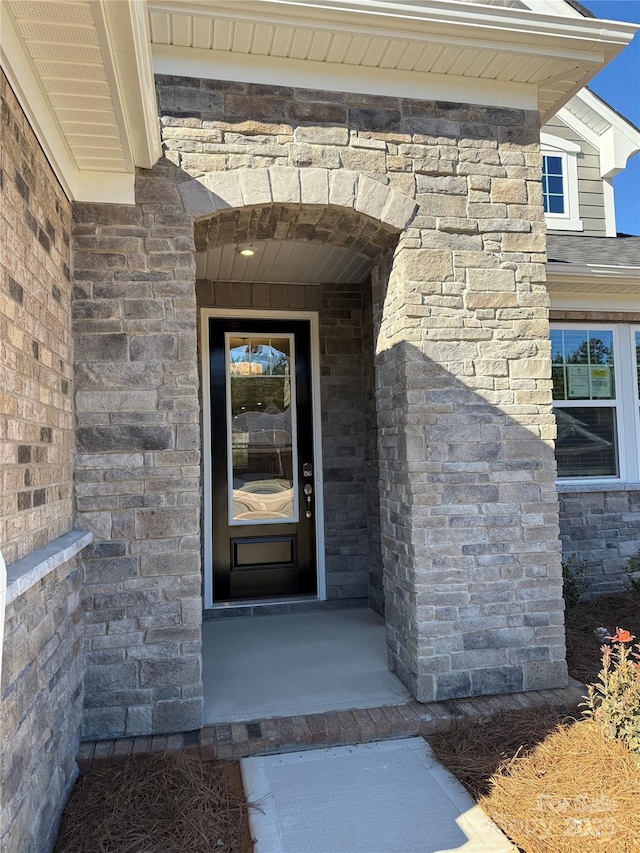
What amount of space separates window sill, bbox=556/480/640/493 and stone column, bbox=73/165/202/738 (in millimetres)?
3468

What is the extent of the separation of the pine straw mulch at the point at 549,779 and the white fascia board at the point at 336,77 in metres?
3.45

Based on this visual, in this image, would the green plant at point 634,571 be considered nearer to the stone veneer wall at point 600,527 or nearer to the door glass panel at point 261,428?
the stone veneer wall at point 600,527

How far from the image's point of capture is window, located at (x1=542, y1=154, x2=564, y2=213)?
19.6 feet

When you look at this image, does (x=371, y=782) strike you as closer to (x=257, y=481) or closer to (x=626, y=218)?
(x=257, y=481)

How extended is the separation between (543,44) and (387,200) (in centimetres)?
118

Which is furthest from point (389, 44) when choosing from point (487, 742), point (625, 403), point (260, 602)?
point (260, 602)

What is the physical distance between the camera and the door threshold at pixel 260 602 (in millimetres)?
4703

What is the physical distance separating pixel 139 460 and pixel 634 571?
4230 mm

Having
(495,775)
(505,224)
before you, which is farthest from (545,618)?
(505,224)

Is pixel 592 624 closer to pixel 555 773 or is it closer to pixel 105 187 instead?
pixel 555 773

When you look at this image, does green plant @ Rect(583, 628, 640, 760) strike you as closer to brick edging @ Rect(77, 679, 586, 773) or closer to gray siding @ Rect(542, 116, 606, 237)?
brick edging @ Rect(77, 679, 586, 773)

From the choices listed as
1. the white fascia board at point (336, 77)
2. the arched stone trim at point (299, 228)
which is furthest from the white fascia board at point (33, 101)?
the white fascia board at point (336, 77)

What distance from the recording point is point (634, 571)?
4855 millimetres

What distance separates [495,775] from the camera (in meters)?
2.51
